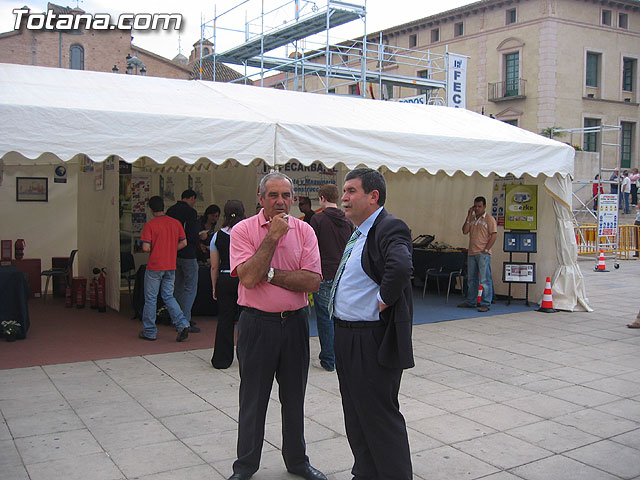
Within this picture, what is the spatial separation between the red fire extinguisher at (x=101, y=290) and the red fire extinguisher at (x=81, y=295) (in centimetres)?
36

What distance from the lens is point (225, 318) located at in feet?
21.0

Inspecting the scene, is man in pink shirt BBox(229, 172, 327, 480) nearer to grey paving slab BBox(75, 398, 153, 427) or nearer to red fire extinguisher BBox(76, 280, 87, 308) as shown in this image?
grey paving slab BBox(75, 398, 153, 427)

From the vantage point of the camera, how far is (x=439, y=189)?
40.5 feet

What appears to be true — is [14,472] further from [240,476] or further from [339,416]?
[339,416]

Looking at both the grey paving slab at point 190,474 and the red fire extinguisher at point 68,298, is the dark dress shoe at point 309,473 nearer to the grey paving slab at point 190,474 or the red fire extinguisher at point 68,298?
the grey paving slab at point 190,474

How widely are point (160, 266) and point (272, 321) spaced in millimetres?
4178

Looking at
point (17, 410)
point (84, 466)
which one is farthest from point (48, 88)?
point (84, 466)

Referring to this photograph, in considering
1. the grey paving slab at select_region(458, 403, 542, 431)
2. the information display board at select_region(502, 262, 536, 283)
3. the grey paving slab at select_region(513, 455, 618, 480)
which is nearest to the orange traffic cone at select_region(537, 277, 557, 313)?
the information display board at select_region(502, 262, 536, 283)

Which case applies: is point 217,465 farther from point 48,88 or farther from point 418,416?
point 48,88

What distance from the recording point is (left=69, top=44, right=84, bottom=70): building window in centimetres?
3834

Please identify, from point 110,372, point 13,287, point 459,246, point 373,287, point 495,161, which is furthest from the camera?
point 459,246

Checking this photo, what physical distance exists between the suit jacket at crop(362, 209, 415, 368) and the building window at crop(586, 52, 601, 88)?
3810cm

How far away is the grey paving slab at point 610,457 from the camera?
4078 mm

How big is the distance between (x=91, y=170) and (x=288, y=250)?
7302 millimetres
